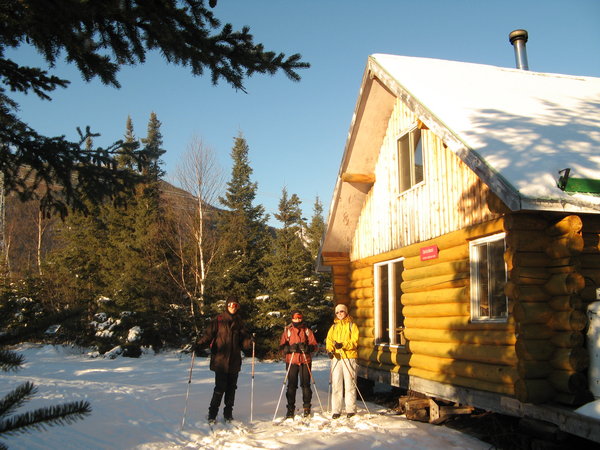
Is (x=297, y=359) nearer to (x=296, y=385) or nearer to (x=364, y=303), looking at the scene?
(x=296, y=385)

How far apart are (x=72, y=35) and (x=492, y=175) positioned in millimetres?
5144

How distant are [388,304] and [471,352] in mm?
3925

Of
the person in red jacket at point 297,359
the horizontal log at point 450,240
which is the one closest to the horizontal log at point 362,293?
the horizontal log at point 450,240

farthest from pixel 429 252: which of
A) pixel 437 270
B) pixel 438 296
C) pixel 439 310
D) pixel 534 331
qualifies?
pixel 534 331

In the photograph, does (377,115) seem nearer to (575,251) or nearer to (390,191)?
(390,191)

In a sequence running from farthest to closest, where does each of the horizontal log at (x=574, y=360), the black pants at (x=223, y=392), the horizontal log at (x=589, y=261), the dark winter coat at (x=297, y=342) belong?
1. the dark winter coat at (x=297, y=342)
2. the black pants at (x=223, y=392)
3. the horizontal log at (x=589, y=261)
4. the horizontal log at (x=574, y=360)

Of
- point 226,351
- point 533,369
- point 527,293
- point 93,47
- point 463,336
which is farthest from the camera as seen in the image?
point 226,351

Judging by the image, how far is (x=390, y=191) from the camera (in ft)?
37.4

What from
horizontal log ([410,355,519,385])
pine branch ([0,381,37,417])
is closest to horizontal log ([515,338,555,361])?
horizontal log ([410,355,519,385])

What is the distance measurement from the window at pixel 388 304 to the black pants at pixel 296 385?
90.8 inches

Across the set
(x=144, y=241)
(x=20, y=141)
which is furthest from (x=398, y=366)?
(x=144, y=241)

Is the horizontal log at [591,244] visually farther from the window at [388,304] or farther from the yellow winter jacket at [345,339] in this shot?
the window at [388,304]

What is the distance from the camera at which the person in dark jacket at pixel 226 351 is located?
29.7 ft

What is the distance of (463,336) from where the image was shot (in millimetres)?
8266
